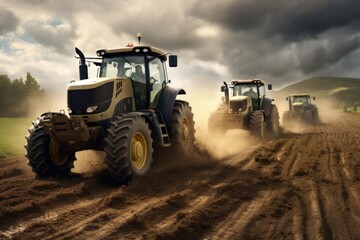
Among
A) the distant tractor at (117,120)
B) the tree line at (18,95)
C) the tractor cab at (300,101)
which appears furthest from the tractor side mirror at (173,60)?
the tree line at (18,95)

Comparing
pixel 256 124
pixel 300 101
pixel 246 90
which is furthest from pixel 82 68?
pixel 300 101

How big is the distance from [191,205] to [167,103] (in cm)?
387

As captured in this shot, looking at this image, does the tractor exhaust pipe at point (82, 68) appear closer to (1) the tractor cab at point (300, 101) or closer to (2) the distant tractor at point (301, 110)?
(2) the distant tractor at point (301, 110)

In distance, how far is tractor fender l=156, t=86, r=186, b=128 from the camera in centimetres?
862

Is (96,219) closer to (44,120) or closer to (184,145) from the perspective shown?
(44,120)

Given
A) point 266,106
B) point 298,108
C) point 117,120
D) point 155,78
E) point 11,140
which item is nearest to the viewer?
point 117,120

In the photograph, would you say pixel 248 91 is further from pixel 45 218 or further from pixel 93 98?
pixel 45 218

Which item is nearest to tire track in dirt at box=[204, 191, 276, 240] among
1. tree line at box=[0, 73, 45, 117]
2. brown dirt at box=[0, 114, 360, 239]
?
brown dirt at box=[0, 114, 360, 239]

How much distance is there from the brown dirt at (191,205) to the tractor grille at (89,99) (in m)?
1.34

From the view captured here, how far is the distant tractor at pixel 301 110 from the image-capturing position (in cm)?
2419

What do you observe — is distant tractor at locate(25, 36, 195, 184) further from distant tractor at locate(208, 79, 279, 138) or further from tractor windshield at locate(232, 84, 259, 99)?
tractor windshield at locate(232, 84, 259, 99)

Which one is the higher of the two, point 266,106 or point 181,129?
point 266,106

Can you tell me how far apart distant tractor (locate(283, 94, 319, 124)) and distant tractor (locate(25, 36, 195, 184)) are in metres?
16.7

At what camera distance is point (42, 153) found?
6.99m
